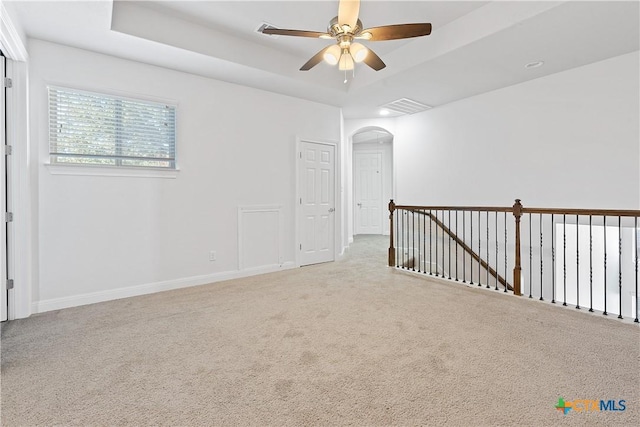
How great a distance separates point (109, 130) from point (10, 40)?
1019mm

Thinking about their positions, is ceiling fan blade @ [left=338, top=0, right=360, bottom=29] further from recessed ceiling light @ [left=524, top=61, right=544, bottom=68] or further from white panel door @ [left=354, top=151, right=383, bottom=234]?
white panel door @ [left=354, top=151, right=383, bottom=234]

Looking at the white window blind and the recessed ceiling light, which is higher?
the recessed ceiling light

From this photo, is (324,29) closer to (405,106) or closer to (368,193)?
(405,106)

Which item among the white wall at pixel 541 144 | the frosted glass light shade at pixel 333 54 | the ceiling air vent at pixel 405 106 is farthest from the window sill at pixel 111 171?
the white wall at pixel 541 144

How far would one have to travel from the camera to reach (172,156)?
12.5 feet

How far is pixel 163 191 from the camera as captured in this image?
375 centimetres

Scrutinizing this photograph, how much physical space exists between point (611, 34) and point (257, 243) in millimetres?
4662

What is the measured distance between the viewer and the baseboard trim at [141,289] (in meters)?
3.10

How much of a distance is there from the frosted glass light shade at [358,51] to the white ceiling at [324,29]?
71 cm

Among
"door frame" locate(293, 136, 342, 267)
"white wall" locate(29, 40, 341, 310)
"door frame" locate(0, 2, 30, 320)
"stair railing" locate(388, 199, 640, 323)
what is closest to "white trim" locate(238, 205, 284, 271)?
"white wall" locate(29, 40, 341, 310)

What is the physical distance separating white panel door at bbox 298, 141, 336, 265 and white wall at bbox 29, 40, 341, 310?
0.23 m

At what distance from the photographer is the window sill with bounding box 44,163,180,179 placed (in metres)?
3.14

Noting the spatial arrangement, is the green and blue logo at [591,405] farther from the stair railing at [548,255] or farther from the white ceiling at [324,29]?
the white ceiling at [324,29]

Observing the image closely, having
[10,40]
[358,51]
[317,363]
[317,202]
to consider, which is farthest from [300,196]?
[10,40]
